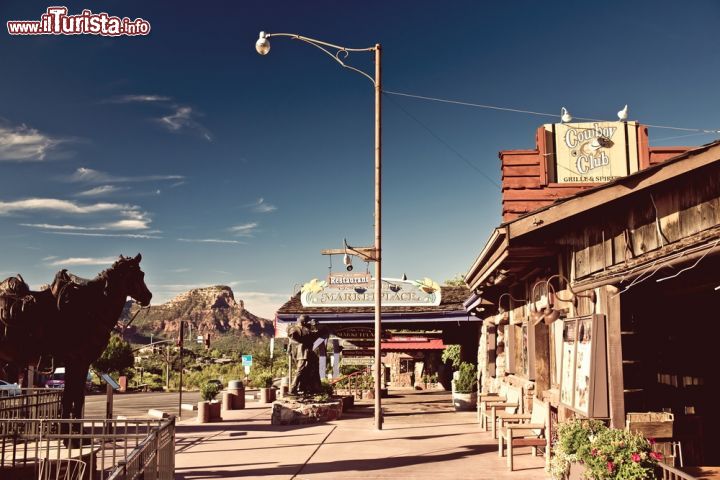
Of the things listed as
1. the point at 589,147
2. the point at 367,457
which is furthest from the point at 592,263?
the point at 589,147

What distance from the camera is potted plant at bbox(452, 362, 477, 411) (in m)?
19.4

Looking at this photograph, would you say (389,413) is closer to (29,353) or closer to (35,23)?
(29,353)

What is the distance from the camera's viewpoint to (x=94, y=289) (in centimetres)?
1143

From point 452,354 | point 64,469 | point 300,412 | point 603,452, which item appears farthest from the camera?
point 452,354

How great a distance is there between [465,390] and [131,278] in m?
12.0

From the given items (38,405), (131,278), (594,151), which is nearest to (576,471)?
(131,278)

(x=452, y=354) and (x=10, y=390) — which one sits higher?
(x=452, y=354)

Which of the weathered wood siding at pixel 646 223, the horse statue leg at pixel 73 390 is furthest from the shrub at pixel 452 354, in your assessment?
the weathered wood siding at pixel 646 223

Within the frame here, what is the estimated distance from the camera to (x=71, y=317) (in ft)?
36.7

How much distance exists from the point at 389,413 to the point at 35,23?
1421 centimetres

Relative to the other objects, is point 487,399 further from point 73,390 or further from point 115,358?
point 115,358

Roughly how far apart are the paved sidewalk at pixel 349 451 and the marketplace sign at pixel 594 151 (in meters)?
6.60

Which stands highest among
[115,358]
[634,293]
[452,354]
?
[634,293]

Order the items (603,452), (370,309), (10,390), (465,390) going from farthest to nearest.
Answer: (370,309)
(465,390)
(10,390)
(603,452)
